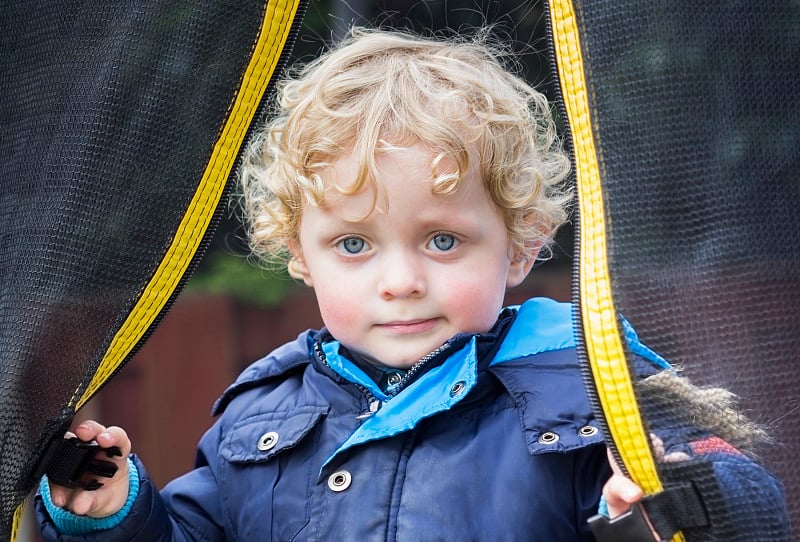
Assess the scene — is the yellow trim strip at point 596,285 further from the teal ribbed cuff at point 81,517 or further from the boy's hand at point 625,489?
the teal ribbed cuff at point 81,517

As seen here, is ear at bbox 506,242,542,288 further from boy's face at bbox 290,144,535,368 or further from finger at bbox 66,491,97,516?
finger at bbox 66,491,97,516

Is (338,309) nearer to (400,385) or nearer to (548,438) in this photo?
(400,385)

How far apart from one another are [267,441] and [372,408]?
0.60 ft

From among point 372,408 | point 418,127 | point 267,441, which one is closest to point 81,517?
point 267,441

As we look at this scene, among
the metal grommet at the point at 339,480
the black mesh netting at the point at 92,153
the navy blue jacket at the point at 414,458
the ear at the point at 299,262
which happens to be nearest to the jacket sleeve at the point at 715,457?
the navy blue jacket at the point at 414,458

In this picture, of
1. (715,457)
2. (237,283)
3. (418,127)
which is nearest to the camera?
(715,457)

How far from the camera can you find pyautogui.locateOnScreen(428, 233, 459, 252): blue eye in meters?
1.76

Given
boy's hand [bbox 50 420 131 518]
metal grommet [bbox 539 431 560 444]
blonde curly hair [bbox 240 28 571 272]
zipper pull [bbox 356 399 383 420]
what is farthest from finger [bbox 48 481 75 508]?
metal grommet [bbox 539 431 560 444]

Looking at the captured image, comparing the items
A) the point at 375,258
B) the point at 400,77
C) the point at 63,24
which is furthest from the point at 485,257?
the point at 63,24

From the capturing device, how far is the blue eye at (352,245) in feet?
5.88

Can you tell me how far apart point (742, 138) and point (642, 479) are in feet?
1.28

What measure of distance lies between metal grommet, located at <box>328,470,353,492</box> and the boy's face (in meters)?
0.18

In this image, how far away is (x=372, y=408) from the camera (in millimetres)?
1813

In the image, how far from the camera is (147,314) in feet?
5.25
